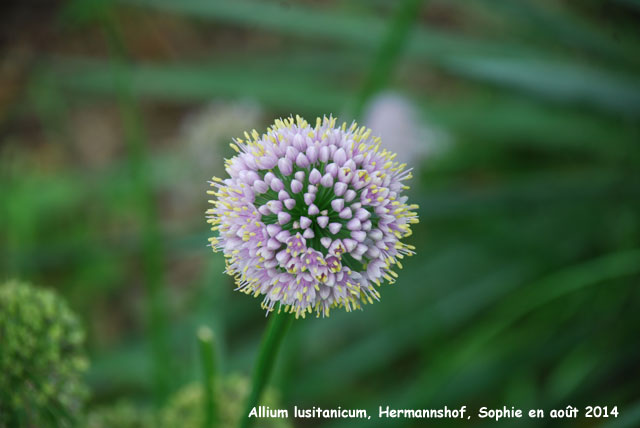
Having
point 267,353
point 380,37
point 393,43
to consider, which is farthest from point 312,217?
point 380,37

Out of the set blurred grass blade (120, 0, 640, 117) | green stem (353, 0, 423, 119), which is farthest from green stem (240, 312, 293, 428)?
blurred grass blade (120, 0, 640, 117)

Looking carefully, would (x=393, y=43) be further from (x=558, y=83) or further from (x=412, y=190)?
(x=412, y=190)

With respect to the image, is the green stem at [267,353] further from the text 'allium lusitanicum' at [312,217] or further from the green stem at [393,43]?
the green stem at [393,43]

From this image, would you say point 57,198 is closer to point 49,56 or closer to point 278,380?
point 49,56

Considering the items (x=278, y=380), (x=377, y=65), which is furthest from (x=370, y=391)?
(x=377, y=65)

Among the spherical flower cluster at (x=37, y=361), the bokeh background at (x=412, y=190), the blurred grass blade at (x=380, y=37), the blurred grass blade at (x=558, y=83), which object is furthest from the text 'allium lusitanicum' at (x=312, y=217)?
the blurred grass blade at (x=380, y=37)
